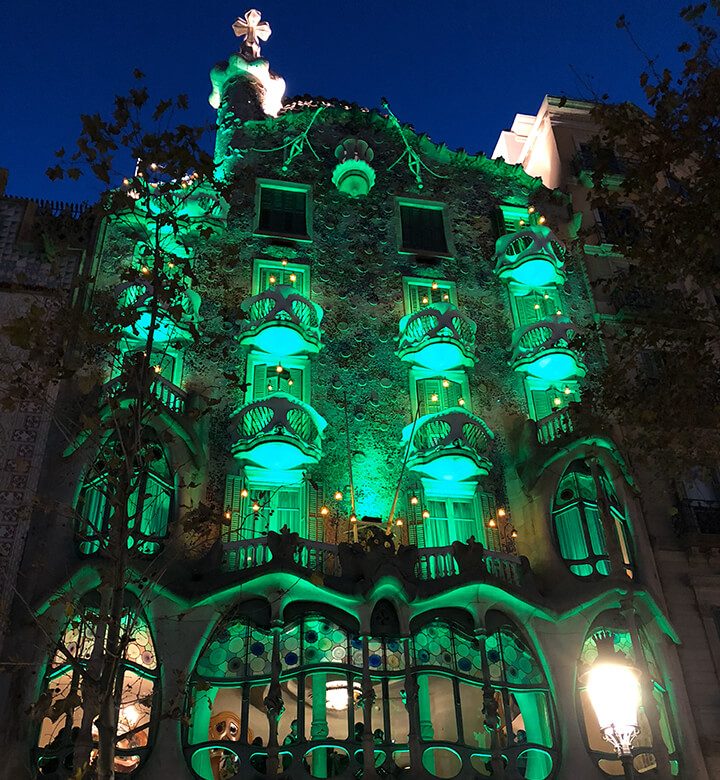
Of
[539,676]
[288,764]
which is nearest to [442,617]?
[539,676]

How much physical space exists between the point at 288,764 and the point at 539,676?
16.6 ft

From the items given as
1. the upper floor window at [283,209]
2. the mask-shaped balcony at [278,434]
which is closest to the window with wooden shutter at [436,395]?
the mask-shaped balcony at [278,434]

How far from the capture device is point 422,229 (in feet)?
81.0

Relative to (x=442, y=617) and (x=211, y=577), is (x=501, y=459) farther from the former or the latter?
(x=211, y=577)

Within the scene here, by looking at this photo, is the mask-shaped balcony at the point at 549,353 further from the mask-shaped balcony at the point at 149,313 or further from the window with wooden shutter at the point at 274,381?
the mask-shaped balcony at the point at 149,313

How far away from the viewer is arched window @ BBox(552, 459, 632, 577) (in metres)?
17.9

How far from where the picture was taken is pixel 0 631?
14664 millimetres

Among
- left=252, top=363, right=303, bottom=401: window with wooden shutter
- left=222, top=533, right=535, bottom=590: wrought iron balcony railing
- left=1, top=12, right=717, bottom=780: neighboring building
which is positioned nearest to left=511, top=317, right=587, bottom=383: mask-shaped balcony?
left=1, top=12, right=717, bottom=780: neighboring building

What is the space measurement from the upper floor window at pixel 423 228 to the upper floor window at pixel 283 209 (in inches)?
111

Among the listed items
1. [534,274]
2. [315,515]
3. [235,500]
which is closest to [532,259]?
[534,274]

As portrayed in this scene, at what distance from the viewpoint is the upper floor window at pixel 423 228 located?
78.8 feet

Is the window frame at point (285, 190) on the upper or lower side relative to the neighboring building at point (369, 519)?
upper

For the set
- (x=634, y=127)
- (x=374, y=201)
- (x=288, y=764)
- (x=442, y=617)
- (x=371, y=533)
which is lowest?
(x=288, y=764)

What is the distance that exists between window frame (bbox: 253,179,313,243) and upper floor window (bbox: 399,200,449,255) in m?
2.65
